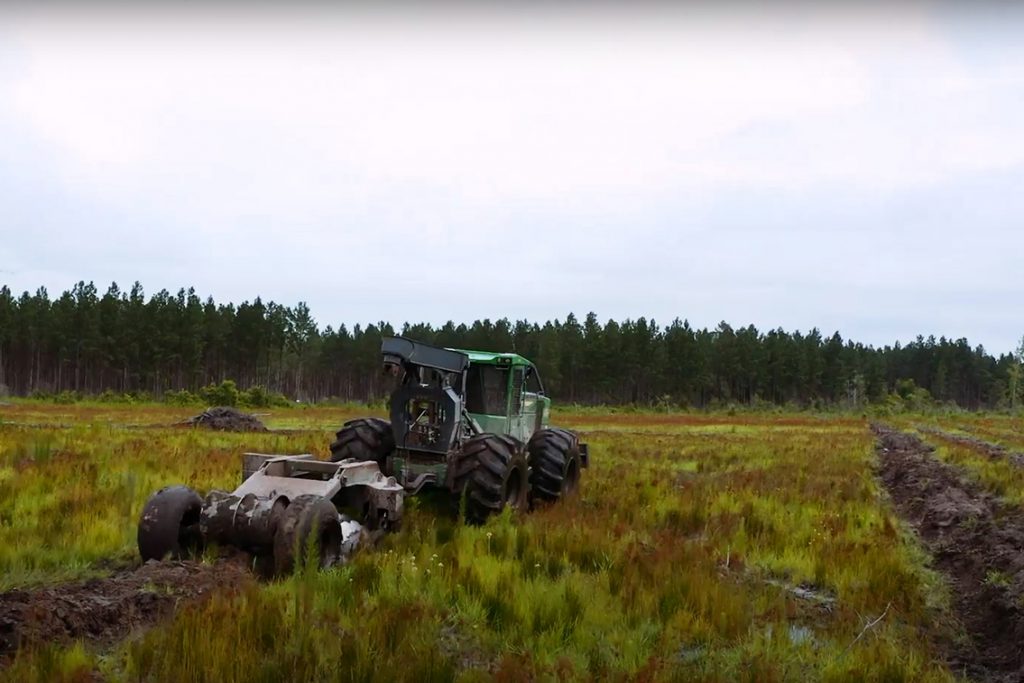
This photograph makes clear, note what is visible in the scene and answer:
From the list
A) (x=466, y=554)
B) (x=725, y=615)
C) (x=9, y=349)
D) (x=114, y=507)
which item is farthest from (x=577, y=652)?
(x=9, y=349)

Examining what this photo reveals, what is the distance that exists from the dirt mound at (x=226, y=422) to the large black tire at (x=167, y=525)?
69.8 ft

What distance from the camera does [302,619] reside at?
16.5 feet

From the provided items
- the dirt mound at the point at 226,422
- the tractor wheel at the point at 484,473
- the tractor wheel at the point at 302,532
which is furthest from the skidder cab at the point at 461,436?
the dirt mound at the point at 226,422

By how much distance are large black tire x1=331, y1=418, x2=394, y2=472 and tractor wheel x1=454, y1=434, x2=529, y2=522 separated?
Result: 1492mm

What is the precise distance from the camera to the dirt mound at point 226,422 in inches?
1115

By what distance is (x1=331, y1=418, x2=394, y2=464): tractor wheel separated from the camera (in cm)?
1027

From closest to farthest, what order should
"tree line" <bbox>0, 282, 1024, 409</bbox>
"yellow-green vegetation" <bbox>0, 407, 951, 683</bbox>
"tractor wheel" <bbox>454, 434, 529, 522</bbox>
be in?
"yellow-green vegetation" <bbox>0, 407, 951, 683</bbox> → "tractor wheel" <bbox>454, 434, 529, 522</bbox> → "tree line" <bbox>0, 282, 1024, 409</bbox>

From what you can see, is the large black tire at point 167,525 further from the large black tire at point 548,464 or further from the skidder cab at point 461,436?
the large black tire at point 548,464

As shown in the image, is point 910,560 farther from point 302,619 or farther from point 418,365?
point 302,619

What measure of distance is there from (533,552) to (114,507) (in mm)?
5298

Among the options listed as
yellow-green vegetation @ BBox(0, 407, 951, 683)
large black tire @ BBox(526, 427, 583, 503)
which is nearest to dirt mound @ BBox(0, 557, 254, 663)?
yellow-green vegetation @ BBox(0, 407, 951, 683)

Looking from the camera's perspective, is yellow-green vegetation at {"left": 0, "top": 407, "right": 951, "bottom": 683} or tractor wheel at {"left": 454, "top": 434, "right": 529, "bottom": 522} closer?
yellow-green vegetation at {"left": 0, "top": 407, "right": 951, "bottom": 683}

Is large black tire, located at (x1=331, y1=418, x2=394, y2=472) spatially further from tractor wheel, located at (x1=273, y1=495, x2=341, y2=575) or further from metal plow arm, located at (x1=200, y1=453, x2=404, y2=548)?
tractor wheel, located at (x1=273, y1=495, x2=341, y2=575)

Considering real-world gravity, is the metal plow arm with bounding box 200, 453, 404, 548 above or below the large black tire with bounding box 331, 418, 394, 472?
below
